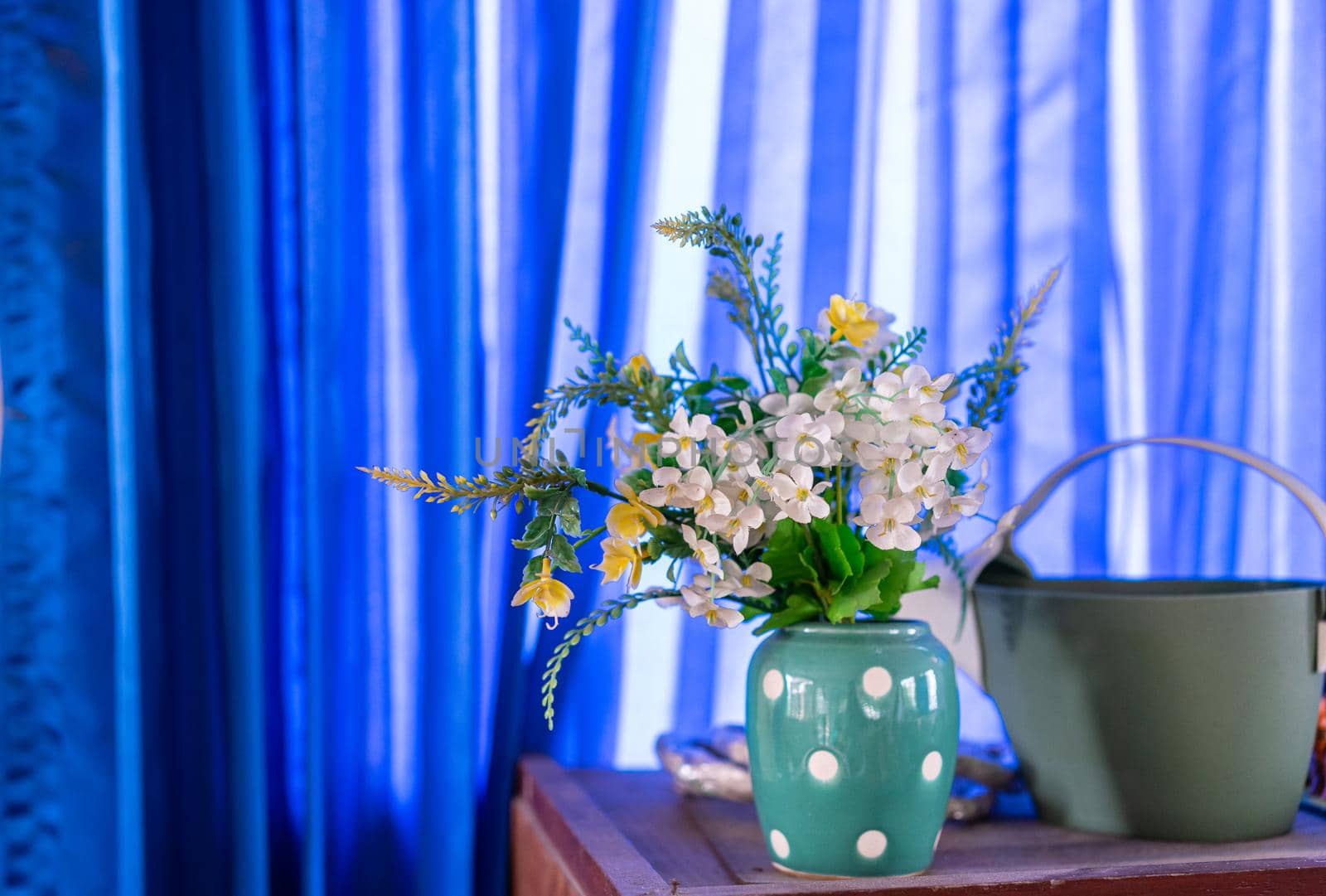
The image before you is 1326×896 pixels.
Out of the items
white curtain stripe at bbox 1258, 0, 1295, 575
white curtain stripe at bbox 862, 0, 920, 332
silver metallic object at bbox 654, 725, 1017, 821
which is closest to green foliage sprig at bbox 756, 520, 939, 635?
silver metallic object at bbox 654, 725, 1017, 821

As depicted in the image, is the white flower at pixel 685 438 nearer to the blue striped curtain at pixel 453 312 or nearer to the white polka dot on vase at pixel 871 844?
the white polka dot on vase at pixel 871 844

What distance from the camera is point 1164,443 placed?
0.90 meters

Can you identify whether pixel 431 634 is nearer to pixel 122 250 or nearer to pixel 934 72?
pixel 122 250

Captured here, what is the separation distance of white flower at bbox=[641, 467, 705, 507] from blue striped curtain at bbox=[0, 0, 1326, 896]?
0.37m

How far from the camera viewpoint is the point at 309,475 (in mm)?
979

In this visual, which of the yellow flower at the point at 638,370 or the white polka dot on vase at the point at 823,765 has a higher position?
the yellow flower at the point at 638,370

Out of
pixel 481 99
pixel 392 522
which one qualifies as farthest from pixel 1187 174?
pixel 392 522

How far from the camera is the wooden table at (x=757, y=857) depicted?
68 cm

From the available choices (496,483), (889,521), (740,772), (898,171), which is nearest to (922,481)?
(889,521)

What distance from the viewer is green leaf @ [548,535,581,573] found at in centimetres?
64

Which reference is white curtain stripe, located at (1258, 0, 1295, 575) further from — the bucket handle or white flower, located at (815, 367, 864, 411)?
white flower, located at (815, 367, 864, 411)

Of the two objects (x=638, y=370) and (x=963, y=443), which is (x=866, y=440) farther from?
(x=638, y=370)

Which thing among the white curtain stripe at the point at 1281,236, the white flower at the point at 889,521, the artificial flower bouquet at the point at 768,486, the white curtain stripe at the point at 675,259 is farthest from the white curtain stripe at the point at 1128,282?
the white flower at the point at 889,521

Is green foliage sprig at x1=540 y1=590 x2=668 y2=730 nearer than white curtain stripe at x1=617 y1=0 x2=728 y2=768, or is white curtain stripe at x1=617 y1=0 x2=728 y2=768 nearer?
green foliage sprig at x1=540 y1=590 x2=668 y2=730
